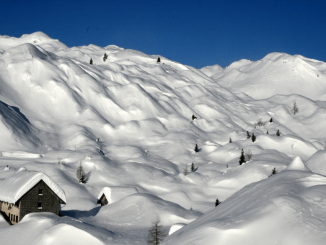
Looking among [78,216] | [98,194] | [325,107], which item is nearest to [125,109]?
[98,194]

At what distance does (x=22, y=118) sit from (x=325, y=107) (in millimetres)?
76346

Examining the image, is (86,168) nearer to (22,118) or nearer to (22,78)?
(22,118)

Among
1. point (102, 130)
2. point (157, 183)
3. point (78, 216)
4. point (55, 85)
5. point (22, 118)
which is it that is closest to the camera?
point (78, 216)

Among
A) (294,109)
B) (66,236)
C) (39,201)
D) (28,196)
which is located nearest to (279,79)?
(294,109)

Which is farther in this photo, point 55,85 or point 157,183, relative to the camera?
point 55,85

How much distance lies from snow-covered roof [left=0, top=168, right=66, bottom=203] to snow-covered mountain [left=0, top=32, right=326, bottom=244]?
2.42m

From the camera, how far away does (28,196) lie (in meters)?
32.4

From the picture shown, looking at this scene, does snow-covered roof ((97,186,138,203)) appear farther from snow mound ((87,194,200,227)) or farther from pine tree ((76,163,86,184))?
pine tree ((76,163,86,184))

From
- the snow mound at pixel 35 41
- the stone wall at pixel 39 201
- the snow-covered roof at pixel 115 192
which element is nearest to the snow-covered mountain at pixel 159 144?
the stone wall at pixel 39 201

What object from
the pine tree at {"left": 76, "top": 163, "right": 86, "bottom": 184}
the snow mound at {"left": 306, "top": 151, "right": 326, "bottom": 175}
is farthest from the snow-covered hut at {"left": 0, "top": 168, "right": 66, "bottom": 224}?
the snow mound at {"left": 306, "top": 151, "right": 326, "bottom": 175}

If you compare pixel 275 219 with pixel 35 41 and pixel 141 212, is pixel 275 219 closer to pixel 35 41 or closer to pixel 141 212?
pixel 141 212

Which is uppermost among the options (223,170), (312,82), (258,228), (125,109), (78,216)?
(312,82)

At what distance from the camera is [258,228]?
1847 centimetres

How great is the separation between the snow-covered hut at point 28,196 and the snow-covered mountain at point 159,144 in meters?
1.37
